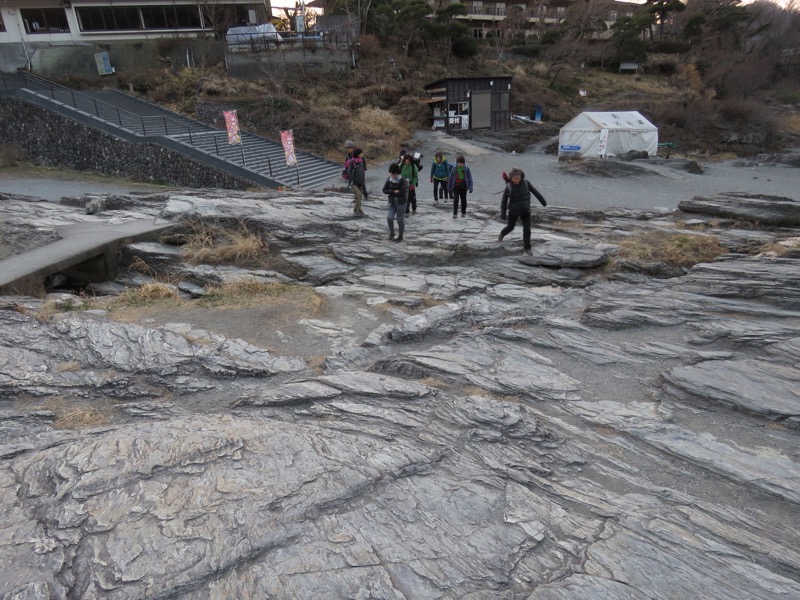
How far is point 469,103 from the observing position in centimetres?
3547

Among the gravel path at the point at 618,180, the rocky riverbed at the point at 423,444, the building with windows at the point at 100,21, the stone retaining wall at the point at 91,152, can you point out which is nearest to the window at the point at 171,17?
the building with windows at the point at 100,21

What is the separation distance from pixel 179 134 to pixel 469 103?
2047cm

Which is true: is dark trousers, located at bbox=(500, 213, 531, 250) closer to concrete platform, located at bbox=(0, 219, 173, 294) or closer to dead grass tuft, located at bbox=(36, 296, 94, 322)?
concrete platform, located at bbox=(0, 219, 173, 294)

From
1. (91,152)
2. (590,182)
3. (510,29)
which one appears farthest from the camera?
(510,29)

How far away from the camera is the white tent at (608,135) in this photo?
28.5 meters

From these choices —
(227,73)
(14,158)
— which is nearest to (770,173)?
(227,73)

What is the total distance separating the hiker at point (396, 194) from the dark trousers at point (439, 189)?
13.2 ft

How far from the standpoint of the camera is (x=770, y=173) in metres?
25.7

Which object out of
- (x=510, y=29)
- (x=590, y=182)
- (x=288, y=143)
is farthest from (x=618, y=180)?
(x=510, y=29)

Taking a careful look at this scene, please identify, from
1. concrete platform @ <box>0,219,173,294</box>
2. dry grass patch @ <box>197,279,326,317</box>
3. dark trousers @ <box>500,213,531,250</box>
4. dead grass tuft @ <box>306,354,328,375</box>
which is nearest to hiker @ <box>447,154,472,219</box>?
dark trousers @ <box>500,213,531,250</box>

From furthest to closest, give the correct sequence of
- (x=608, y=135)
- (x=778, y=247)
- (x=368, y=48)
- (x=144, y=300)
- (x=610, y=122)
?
(x=368, y=48) → (x=610, y=122) → (x=608, y=135) → (x=778, y=247) → (x=144, y=300)

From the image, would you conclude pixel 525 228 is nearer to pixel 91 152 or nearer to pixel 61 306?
pixel 61 306

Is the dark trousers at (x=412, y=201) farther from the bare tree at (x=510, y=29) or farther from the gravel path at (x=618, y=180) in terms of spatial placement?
the bare tree at (x=510, y=29)

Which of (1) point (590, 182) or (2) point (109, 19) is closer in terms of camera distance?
(1) point (590, 182)
